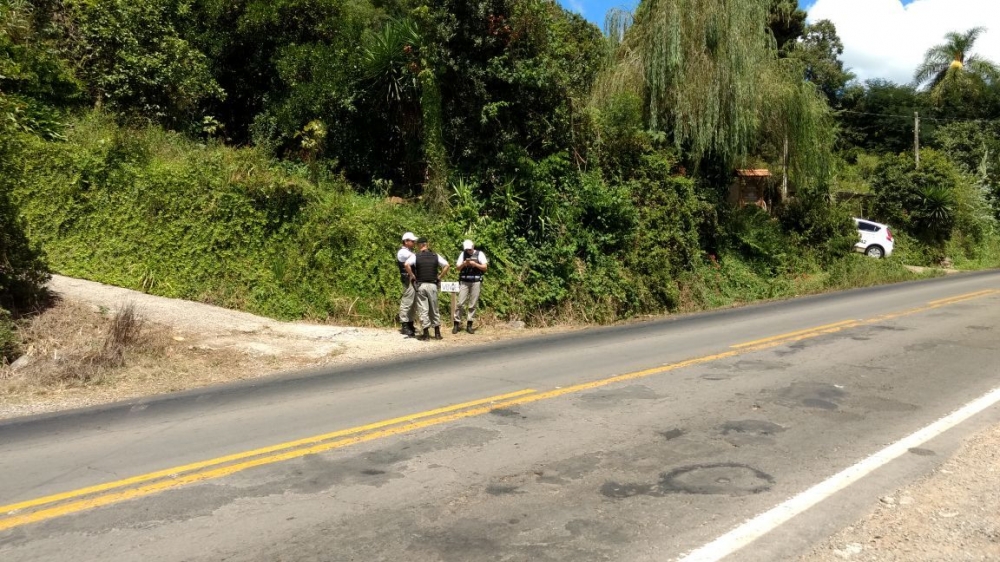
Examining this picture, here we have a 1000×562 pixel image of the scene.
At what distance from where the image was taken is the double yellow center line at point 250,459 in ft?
16.6

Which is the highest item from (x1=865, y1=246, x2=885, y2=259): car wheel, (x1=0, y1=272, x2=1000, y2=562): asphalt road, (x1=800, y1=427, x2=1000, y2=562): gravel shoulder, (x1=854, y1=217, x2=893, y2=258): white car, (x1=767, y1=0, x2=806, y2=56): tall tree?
(x1=767, y1=0, x2=806, y2=56): tall tree

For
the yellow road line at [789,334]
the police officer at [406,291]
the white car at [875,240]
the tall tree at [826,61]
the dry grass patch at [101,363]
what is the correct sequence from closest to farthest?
the dry grass patch at [101,363]
the yellow road line at [789,334]
the police officer at [406,291]
the white car at [875,240]
the tall tree at [826,61]

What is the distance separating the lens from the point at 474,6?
1669 cm

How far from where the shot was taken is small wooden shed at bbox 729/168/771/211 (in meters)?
25.7

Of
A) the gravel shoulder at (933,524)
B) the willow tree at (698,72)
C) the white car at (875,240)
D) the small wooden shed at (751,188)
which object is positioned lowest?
the gravel shoulder at (933,524)

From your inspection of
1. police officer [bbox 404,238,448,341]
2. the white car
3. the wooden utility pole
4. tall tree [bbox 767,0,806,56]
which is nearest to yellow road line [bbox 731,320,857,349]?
police officer [bbox 404,238,448,341]

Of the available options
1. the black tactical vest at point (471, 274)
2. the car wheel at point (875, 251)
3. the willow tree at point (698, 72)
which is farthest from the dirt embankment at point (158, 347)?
the car wheel at point (875, 251)

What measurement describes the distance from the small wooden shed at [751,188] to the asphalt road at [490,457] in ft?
50.5

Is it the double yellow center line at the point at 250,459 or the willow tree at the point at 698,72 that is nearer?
the double yellow center line at the point at 250,459

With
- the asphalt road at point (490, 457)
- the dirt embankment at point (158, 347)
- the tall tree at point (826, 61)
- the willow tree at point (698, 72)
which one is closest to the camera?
the asphalt road at point (490, 457)

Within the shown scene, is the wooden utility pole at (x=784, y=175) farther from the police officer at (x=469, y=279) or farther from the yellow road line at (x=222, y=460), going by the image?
the yellow road line at (x=222, y=460)

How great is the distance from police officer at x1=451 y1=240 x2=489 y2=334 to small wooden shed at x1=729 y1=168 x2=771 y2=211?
13814mm

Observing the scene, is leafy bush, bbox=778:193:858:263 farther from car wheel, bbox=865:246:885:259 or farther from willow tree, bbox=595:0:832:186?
willow tree, bbox=595:0:832:186

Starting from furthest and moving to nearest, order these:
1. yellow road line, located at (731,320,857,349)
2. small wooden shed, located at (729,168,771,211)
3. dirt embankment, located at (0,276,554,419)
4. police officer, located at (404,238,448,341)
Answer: small wooden shed, located at (729,168,771,211), police officer, located at (404,238,448,341), yellow road line, located at (731,320,857,349), dirt embankment, located at (0,276,554,419)
